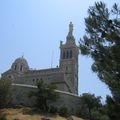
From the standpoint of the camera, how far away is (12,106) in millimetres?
40219

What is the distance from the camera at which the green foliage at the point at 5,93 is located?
38.7 meters

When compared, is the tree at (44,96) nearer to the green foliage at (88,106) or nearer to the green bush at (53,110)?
the green bush at (53,110)

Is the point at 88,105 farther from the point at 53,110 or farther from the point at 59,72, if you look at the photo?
the point at 59,72

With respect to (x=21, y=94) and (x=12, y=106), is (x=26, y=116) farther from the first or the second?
(x=21, y=94)

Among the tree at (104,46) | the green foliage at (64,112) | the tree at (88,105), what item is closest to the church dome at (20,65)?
the tree at (88,105)

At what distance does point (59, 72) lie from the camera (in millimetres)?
59594

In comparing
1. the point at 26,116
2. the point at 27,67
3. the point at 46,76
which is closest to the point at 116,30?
the point at 26,116

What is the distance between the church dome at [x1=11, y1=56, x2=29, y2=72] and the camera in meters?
71.5

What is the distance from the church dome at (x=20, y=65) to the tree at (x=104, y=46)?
188ft

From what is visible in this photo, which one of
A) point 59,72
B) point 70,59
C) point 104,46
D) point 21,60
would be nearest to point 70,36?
point 70,59

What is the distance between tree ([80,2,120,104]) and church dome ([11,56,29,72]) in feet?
188

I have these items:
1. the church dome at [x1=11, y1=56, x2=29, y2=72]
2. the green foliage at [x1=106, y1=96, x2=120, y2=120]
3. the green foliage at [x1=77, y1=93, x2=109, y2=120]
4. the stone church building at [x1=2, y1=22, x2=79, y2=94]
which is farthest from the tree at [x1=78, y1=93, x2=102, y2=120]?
the church dome at [x1=11, y1=56, x2=29, y2=72]

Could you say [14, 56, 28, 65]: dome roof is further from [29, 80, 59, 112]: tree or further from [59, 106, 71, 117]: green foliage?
[59, 106, 71, 117]: green foliage

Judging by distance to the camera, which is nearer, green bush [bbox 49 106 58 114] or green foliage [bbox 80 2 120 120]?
green foliage [bbox 80 2 120 120]
